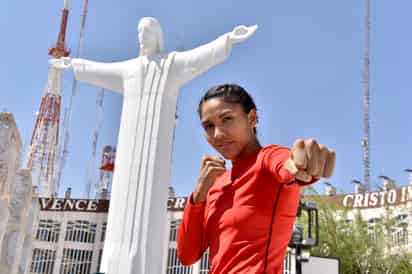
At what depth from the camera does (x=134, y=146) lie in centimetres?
830

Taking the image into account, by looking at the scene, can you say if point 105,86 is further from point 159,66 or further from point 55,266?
point 55,266

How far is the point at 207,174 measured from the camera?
151cm

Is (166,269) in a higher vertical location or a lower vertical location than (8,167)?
lower

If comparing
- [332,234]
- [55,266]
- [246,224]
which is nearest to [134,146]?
[246,224]

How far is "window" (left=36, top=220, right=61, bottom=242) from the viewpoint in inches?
1229

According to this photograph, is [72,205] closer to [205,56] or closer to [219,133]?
[205,56]

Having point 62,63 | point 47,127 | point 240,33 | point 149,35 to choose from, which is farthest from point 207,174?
point 47,127

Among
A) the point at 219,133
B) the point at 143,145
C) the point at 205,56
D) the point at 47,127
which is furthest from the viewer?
the point at 47,127

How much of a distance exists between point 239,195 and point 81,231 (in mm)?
31015

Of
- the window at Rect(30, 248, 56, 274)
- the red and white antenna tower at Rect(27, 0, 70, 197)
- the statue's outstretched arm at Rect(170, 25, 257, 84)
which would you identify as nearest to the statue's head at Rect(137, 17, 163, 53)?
the statue's outstretched arm at Rect(170, 25, 257, 84)

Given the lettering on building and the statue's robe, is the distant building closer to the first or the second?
the lettering on building

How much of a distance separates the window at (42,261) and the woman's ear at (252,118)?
3179cm

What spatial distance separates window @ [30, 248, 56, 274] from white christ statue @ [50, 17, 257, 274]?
24.8 metres

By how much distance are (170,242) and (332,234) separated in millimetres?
12660
